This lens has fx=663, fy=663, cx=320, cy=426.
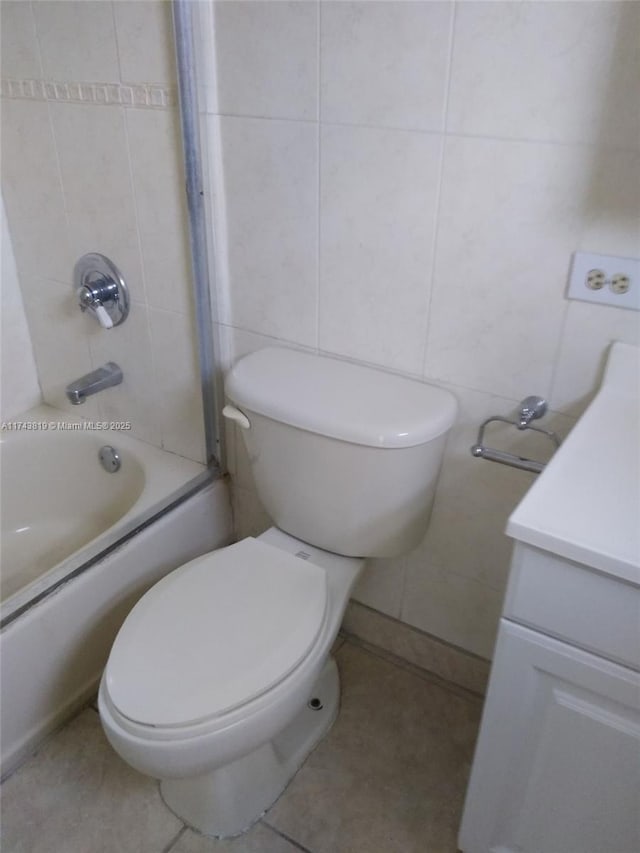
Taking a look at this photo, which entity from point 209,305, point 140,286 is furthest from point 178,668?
point 140,286

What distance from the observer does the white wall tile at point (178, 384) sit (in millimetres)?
1555

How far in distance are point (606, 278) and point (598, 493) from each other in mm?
376

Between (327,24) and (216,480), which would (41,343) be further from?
(327,24)

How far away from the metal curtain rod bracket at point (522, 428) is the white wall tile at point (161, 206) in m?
0.72

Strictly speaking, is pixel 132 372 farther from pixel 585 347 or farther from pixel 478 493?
pixel 585 347

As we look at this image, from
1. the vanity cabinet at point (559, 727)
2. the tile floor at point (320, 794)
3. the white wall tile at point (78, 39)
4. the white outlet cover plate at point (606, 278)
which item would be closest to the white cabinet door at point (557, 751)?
the vanity cabinet at point (559, 727)

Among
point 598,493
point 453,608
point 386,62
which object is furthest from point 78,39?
point 453,608

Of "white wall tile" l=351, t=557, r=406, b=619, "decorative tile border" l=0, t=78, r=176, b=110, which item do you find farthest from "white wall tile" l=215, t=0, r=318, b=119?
"white wall tile" l=351, t=557, r=406, b=619

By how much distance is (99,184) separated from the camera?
1.49 m

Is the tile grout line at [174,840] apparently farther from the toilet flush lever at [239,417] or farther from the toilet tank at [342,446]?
the toilet flush lever at [239,417]

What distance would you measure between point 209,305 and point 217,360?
0.14 meters

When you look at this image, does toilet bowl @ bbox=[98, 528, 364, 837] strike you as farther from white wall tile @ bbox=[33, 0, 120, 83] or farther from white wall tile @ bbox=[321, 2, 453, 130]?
white wall tile @ bbox=[33, 0, 120, 83]

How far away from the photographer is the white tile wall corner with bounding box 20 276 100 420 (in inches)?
67.2

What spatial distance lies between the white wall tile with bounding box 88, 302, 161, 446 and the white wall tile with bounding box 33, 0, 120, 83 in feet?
1.62
